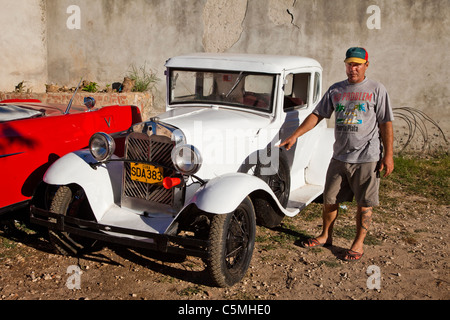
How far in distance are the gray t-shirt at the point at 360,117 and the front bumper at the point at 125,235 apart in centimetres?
157

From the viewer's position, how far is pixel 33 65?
9.39m

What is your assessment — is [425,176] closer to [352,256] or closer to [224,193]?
[352,256]

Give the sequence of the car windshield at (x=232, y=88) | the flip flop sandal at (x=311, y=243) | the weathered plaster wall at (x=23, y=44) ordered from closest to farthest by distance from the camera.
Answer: the flip flop sandal at (x=311, y=243), the car windshield at (x=232, y=88), the weathered plaster wall at (x=23, y=44)

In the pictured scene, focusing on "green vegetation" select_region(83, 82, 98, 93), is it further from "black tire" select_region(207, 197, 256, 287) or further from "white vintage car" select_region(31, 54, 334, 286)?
"black tire" select_region(207, 197, 256, 287)

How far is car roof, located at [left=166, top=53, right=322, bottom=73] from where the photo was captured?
455cm

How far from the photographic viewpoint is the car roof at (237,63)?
455cm

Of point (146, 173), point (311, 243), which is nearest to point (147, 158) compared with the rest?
point (146, 173)

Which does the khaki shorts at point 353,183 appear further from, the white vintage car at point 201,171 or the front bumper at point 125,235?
the front bumper at point 125,235

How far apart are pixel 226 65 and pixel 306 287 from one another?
7.41 feet

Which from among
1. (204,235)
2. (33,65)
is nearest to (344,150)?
(204,235)

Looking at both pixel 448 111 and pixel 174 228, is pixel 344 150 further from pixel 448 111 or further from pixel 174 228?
pixel 448 111

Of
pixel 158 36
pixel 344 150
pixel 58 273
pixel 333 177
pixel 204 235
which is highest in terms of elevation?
pixel 158 36

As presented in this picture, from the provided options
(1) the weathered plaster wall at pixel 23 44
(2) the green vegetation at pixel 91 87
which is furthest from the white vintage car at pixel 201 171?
(1) the weathered plaster wall at pixel 23 44

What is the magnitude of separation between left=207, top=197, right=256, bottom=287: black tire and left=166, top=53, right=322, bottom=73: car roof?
147 cm
